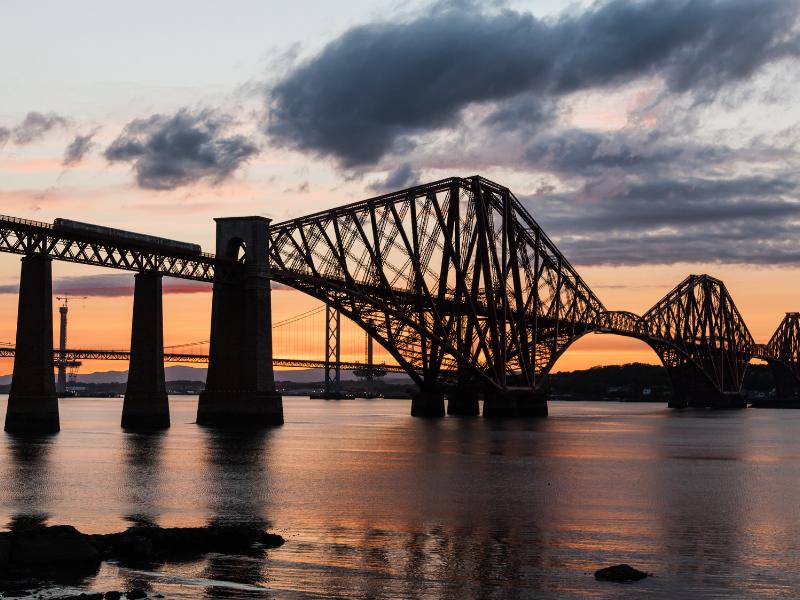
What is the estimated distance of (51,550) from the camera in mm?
28750

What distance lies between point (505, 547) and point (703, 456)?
4735 centimetres

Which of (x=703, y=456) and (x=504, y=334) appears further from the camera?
(x=504, y=334)

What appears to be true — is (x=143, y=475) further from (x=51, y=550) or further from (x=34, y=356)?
(x=51, y=550)

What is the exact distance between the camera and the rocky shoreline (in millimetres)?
27478

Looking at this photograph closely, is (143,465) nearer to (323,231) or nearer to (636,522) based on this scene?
(636,522)

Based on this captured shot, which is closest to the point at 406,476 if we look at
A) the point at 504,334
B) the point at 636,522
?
the point at 636,522

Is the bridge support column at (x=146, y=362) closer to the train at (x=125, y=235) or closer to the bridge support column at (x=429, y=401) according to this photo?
the train at (x=125, y=235)

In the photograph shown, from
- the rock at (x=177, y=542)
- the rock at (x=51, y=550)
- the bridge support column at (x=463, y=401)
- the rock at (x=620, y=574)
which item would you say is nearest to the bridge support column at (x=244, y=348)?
the bridge support column at (x=463, y=401)

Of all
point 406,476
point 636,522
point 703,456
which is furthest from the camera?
point 703,456

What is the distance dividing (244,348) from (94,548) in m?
61.1

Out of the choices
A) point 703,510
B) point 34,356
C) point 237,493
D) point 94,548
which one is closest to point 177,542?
point 94,548

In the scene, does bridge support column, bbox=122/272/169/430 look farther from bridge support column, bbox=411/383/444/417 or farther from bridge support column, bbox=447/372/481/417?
bridge support column, bbox=447/372/481/417

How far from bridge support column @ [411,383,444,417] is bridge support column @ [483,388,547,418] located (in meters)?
5.48

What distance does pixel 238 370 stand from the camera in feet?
295
